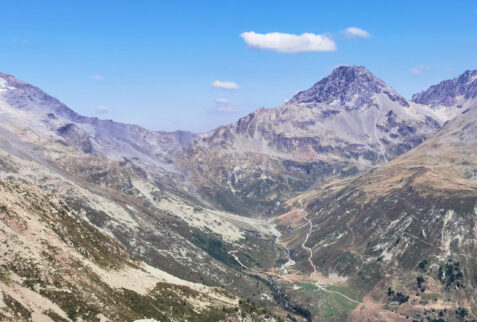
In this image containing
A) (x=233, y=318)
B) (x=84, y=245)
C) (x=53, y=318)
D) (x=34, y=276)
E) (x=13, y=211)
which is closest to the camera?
(x=53, y=318)

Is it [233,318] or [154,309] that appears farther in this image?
[233,318]

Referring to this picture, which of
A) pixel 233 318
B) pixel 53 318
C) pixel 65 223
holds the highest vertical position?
pixel 65 223

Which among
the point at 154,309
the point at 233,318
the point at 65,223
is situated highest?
the point at 65,223

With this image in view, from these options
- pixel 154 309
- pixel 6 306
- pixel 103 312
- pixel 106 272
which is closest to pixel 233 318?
pixel 154 309

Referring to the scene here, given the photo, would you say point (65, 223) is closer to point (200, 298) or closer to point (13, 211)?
point (13, 211)

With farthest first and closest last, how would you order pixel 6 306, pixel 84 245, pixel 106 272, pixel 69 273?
pixel 84 245 < pixel 106 272 < pixel 69 273 < pixel 6 306

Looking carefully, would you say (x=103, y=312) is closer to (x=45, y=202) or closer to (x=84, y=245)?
(x=84, y=245)

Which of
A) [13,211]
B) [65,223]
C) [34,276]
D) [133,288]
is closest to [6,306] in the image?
[34,276]

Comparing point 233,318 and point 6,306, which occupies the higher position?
point 6,306

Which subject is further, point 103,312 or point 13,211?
point 13,211
